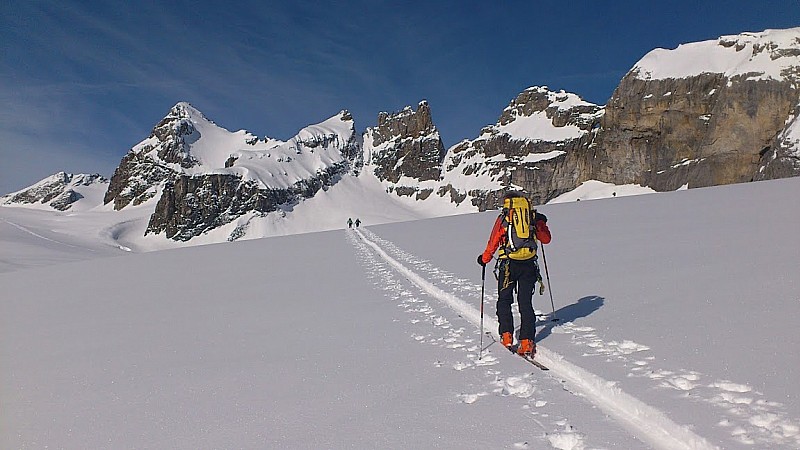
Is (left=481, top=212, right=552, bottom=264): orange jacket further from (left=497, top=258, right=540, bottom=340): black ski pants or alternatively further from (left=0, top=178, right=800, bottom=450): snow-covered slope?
(left=0, top=178, right=800, bottom=450): snow-covered slope

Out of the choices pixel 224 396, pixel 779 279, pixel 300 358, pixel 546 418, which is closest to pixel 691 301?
pixel 779 279

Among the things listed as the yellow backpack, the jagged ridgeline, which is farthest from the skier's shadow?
the jagged ridgeline

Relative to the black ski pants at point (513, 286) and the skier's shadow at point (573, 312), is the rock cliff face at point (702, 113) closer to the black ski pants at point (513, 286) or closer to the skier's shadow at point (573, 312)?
the skier's shadow at point (573, 312)

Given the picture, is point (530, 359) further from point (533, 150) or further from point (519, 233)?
point (533, 150)

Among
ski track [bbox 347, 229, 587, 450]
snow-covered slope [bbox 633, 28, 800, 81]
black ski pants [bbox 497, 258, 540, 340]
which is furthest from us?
snow-covered slope [bbox 633, 28, 800, 81]

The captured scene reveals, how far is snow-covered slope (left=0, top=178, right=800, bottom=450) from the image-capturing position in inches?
137

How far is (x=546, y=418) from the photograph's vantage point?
11.7ft

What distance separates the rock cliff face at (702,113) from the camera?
8362 cm

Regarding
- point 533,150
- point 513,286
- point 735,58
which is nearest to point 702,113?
point 735,58

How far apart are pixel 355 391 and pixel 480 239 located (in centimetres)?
1399

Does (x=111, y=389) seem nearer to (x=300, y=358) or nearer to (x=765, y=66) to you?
(x=300, y=358)

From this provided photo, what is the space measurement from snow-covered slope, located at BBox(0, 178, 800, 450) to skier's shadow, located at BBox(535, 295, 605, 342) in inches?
1.8

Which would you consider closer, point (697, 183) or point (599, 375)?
point (599, 375)

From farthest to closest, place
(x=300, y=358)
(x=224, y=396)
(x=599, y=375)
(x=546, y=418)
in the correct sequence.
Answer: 1. (x=300, y=358)
2. (x=224, y=396)
3. (x=599, y=375)
4. (x=546, y=418)
